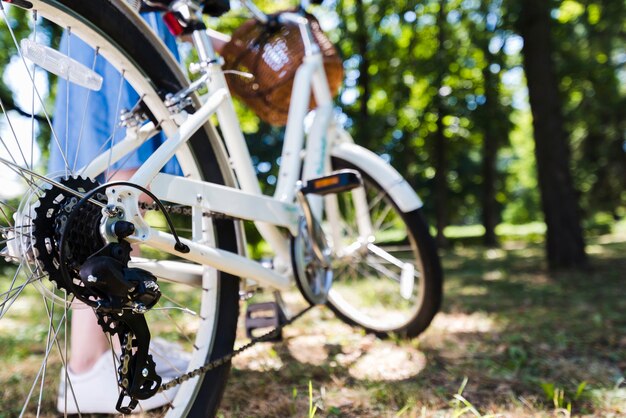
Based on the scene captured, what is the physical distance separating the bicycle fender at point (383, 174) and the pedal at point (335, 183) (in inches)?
16.8

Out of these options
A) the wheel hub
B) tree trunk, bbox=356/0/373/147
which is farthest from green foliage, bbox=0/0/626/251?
the wheel hub

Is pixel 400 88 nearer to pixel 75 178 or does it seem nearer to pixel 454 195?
pixel 75 178

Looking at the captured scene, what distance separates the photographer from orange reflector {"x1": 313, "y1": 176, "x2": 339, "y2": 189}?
5.03ft

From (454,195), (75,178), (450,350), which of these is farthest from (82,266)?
(454,195)

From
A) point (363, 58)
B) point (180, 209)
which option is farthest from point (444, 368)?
point (363, 58)

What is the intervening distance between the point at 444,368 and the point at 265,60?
1331 millimetres

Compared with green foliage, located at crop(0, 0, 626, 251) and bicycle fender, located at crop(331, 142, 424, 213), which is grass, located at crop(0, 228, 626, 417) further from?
green foliage, located at crop(0, 0, 626, 251)

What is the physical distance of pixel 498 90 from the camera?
364 inches

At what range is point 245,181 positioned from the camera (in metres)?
1.49

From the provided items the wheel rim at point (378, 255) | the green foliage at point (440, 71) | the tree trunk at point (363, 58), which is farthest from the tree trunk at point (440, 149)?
the wheel rim at point (378, 255)

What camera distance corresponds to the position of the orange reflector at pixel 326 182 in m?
1.53

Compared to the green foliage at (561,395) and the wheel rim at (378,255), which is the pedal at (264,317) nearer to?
the wheel rim at (378,255)

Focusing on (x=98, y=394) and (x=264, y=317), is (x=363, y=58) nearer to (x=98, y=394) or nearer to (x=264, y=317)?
(x=264, y=317)

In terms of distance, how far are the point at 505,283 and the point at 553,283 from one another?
1.16 ft
